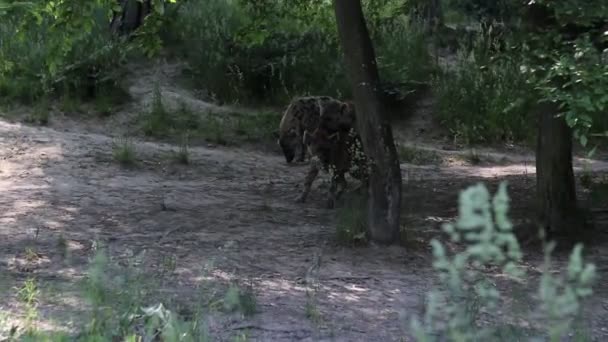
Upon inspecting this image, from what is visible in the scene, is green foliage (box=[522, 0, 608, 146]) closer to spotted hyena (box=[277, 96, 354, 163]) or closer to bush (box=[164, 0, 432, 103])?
spotted hyena (box=[277, 96, 354, 163])

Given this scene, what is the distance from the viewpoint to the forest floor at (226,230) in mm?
5059

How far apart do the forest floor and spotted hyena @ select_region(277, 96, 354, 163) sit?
0.73 m

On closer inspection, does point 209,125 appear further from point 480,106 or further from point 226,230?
point 226,230

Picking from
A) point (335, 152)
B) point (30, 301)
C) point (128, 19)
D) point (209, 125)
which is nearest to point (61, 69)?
point (128, 19)

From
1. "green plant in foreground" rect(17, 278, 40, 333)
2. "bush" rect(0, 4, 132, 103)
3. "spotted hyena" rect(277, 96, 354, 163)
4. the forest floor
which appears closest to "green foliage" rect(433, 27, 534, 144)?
the forest floor

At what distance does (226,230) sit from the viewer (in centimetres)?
741

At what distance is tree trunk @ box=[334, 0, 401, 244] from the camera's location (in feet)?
22.7

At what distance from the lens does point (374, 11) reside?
33.8 ft

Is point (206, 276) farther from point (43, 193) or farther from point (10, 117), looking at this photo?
point (10, 117)

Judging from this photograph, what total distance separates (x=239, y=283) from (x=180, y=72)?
9.43m

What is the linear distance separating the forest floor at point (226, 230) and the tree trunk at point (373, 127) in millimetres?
247

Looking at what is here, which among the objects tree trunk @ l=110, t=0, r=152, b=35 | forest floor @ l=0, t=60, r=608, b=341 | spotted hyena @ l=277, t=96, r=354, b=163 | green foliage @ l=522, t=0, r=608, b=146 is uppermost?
tree trunk @ l=110, t=0, r=152, b=35

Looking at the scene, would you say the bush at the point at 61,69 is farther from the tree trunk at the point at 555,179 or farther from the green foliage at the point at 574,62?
the green foliage at the point at 574,62

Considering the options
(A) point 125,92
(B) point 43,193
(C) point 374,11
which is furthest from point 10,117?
(C) point 374,11
